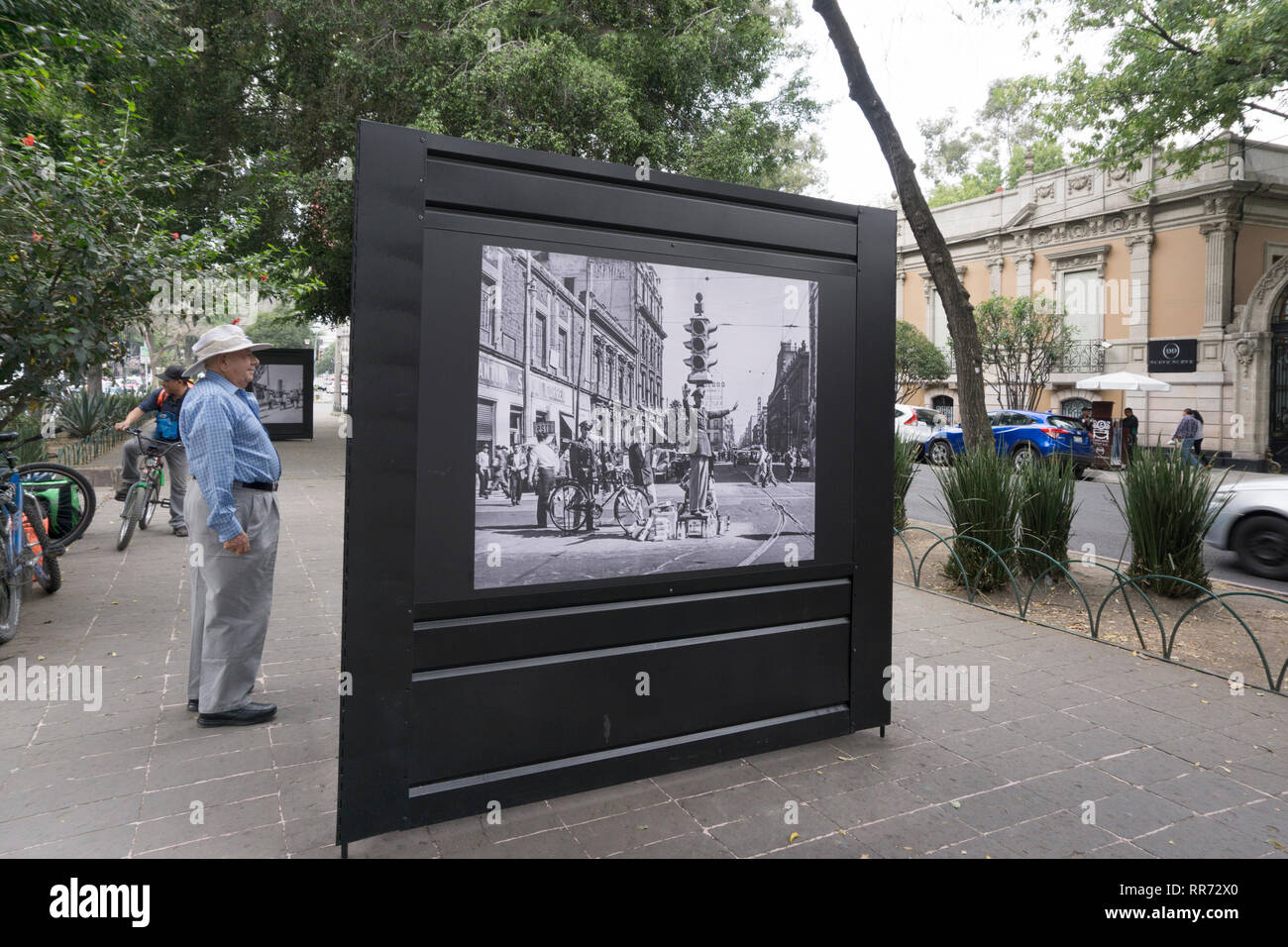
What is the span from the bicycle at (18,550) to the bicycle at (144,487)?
182 centimetres

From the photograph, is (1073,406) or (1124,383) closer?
(1124,383)

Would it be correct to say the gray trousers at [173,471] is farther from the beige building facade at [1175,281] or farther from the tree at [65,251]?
the beige building facade at [1175,281]

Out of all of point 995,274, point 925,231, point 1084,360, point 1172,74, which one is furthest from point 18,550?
point 995,274

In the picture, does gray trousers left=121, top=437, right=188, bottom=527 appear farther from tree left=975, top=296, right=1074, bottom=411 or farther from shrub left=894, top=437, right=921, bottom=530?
tree left=975, top=296, right=1074, bottom=411

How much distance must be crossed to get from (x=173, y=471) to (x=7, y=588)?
3825 mm

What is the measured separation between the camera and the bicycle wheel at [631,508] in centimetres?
342

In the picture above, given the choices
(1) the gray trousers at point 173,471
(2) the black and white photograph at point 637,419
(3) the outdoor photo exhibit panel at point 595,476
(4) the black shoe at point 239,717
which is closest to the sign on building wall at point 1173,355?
(3) the outdoor photo exhibit panel at point 595,476

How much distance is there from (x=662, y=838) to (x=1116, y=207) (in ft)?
98.7

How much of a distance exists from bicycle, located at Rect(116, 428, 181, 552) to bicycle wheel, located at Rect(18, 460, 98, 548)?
34 centimetres

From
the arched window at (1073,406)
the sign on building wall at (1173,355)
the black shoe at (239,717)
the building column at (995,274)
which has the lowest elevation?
the black shoe at (239,717)

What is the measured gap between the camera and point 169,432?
29.5ft

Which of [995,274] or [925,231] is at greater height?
[995,274]

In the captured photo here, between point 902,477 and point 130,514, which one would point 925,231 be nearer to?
point 902,477

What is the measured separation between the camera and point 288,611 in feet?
21.7
